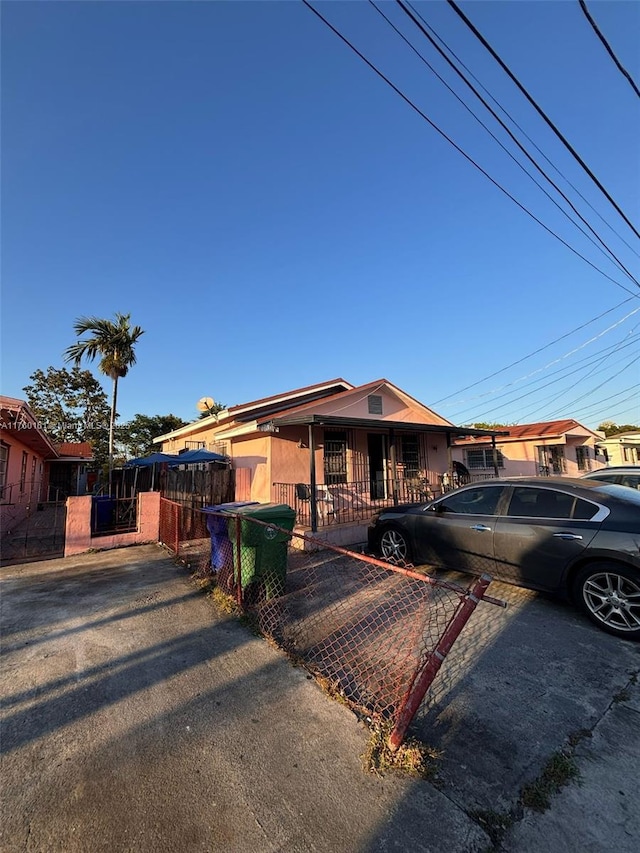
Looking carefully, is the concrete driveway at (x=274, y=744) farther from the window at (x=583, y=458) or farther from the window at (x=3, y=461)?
the window at (x=583, y=458)

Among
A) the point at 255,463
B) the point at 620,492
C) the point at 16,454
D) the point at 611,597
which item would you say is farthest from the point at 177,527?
the point at 16,454

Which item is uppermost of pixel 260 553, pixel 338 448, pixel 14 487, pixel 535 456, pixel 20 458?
pixel 338 448

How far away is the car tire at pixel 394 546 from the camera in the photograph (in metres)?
6.03

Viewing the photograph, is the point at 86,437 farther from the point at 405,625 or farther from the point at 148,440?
the point at 405,625

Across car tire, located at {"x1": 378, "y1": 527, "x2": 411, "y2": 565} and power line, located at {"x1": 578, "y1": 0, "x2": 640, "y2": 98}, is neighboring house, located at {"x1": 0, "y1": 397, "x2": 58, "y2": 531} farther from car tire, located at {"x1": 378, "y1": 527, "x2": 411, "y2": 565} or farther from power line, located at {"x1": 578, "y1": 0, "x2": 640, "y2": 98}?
power line, located at {"x1": 578, "y1": 0, "x2": 640, "y2": 98}

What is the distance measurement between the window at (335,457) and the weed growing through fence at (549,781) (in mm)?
8726

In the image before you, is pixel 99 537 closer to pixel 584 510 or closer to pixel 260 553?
pixel 260 553

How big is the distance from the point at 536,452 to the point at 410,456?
10798 mm

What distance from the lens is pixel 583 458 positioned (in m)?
21.3

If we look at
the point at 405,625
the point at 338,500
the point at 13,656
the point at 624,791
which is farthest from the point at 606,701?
the point at 338,500

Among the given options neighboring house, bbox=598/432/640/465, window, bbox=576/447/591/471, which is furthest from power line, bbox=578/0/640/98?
neighboring house, bbox=598/432/640/465

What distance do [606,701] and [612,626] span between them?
126 cm

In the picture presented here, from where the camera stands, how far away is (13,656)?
3656mm

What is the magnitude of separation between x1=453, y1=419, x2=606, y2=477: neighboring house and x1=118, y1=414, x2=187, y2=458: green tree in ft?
88.4
